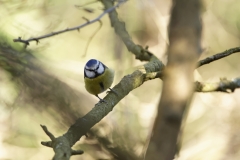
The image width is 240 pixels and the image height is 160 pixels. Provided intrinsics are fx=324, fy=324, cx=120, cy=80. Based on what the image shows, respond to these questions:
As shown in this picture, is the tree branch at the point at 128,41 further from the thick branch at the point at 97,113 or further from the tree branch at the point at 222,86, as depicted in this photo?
the tree branch at the point at 222,86

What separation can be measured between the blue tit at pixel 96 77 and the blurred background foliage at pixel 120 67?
78 millimetres

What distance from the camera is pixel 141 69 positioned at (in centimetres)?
137

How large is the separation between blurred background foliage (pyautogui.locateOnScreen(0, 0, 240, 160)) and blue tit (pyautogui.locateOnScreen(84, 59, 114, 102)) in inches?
3.1

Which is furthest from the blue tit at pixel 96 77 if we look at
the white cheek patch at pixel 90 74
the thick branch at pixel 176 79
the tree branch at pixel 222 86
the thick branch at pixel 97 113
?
the thick branch at pixel 176 79

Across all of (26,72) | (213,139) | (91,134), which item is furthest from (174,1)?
(213,139)

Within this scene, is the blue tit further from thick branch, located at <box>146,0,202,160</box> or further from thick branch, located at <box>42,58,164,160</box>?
thick branch, located at <box>146,0,202,160</box>

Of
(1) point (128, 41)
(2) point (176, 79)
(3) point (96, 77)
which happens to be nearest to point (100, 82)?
(3) point (96, 77)

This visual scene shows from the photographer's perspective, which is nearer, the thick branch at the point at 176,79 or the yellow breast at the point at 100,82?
the thick branch at the point at 176,79

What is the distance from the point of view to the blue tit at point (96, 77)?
1556mm

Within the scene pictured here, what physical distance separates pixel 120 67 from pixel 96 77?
550 millimetres

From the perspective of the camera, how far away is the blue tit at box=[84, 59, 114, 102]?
156 cm

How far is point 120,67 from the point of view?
210 centimetres

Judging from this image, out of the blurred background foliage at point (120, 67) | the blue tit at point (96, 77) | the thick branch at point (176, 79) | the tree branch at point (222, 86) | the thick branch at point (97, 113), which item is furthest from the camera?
the blurred background foliage at point (120, 67)

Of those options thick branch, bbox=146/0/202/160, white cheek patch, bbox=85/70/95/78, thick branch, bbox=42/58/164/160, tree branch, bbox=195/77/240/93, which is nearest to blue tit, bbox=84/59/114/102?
white cheek patch, bbox=85/70/95/78
